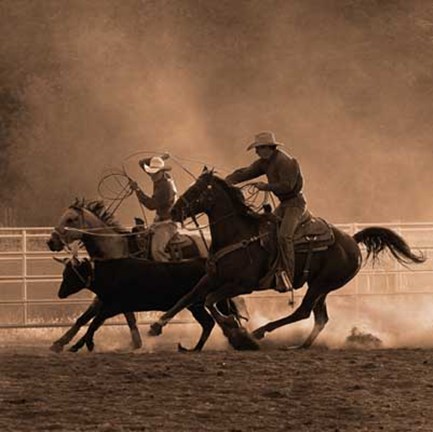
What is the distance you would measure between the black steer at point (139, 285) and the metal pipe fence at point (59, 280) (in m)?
2.84

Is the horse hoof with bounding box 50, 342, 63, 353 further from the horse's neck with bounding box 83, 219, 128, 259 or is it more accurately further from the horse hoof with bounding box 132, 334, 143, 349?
the horse's neck with bounding box 83, 219, 128, 259

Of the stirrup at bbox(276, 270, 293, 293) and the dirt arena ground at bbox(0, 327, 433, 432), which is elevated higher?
the stirrup at bbox(276, 270, 293, 293)

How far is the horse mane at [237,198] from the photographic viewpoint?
15.4 m

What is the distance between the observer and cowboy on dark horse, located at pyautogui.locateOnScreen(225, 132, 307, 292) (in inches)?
606

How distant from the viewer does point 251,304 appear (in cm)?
2086

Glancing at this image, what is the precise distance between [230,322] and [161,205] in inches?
66.9

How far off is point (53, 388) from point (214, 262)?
372 centimetres

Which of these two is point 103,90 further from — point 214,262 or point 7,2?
point 214,262

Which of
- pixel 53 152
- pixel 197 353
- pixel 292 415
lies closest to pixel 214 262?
pixel 197 353

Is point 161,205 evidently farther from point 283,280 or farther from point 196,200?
point 283,280

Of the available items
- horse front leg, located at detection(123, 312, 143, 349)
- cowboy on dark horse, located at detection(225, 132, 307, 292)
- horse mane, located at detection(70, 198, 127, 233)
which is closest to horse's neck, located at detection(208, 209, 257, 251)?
cowboy on dark horse, located at detection(225, 132, 307, 292)

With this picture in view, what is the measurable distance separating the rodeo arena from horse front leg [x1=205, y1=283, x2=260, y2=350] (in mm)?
12

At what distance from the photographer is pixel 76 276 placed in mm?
16531

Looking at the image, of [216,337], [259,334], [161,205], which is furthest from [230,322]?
[216,337]
